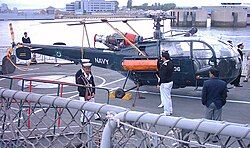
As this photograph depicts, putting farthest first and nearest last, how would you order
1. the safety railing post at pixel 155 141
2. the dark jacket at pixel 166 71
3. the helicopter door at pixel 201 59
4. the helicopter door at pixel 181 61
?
the helicopter door at pixel 181 61 < the helicopter door at pixel 201 59 < the dark jacket at pixel 166 71 < the safety railing post at pixel 155 141

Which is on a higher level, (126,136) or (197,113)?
(126,136)

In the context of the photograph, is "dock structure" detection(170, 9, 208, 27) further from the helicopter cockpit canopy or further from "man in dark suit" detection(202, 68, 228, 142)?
"man in dark suit" detection(202, 68, 228, 142)

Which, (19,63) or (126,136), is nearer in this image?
(126,136)

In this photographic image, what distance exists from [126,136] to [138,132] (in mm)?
75

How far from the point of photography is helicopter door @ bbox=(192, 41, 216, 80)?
13.4 metres

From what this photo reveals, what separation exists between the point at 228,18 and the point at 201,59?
10458 cm

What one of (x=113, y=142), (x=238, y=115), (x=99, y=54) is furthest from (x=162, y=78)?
(x=113, y=142)

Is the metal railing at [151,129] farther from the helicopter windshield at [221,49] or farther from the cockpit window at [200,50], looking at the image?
the helicopter windshield at [221,49]

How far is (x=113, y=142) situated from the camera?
267cm

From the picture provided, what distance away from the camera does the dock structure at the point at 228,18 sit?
113m

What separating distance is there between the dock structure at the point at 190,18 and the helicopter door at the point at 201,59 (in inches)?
3672

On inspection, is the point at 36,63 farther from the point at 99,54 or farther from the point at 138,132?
the point at 138,132

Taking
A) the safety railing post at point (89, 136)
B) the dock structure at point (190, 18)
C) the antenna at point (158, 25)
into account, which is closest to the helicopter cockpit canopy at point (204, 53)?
the antenna at point (158, 25)

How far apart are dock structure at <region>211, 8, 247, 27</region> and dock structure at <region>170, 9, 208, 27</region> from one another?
2.67 meters
